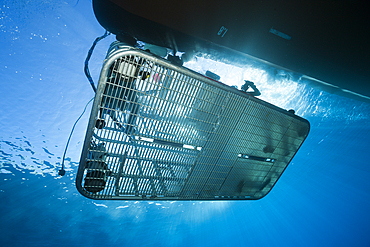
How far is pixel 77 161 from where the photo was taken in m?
3.63

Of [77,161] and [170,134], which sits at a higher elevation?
[170,134]

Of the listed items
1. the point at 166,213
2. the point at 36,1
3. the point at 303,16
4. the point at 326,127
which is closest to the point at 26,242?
the point at 166,213

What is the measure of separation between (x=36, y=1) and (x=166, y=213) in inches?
275

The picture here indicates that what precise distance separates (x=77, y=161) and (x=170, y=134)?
3945 mm

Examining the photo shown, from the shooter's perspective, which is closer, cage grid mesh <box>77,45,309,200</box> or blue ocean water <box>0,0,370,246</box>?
cage grid mesh <box>77,45,309,200</box>

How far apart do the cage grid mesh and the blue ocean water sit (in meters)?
1.36

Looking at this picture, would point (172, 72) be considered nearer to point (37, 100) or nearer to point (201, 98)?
point (201, 98)

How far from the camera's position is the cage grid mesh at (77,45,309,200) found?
33.4 inches

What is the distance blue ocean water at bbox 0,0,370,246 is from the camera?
212 cm

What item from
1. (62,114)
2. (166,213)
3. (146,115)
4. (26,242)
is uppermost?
(146,115)

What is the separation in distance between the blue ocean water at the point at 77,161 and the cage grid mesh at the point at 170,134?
4.47 feet

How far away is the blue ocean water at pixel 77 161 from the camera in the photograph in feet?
6.95

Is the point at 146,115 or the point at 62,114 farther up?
the point at 146,115

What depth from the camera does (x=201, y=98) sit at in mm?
1022
